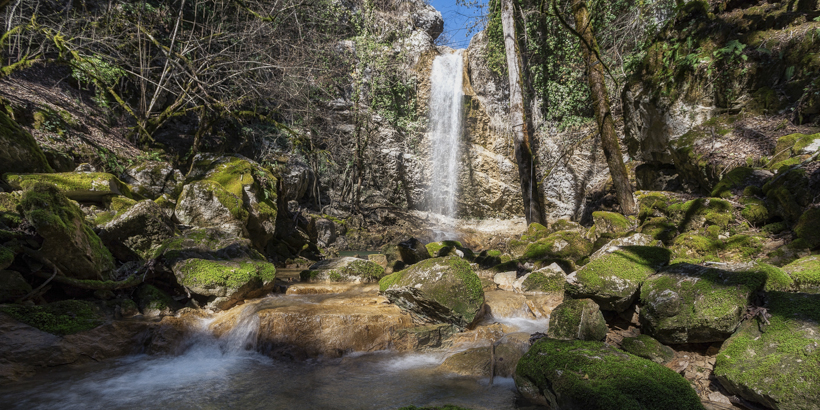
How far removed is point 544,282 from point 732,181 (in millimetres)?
3207

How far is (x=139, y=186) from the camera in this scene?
24.6ft

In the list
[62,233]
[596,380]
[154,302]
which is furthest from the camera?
[154,302]

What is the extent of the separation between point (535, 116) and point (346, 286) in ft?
35.8

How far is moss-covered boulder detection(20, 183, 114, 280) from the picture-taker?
407cm

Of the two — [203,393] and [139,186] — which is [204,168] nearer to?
[139,186]

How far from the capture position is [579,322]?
3.61 metres

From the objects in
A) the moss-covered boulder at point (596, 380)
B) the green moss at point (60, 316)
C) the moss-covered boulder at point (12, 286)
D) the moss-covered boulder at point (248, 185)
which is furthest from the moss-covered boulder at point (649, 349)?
the moss-covered boulder at point (248, 185)

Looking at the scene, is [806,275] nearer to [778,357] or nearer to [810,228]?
[810,228]

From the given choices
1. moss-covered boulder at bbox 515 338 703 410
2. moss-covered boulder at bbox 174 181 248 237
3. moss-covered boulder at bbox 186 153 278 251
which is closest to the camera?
moss-covered boulder at bbox 515 338 703 410

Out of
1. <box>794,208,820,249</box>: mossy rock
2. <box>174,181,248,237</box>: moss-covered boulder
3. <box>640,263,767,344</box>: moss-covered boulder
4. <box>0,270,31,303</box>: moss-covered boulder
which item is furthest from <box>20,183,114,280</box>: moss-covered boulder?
<box>794,208,820,249</box>: mossy rock

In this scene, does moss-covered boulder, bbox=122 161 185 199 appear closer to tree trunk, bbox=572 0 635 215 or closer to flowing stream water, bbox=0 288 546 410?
flowing stream water, bbox=0 288 546 410

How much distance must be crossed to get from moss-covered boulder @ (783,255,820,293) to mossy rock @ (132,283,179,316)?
6.87 meters

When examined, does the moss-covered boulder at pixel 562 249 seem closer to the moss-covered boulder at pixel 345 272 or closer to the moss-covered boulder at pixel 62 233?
the moss-covered boulder at pixel 345 272

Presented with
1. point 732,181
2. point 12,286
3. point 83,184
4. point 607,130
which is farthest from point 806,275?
point 83,184
